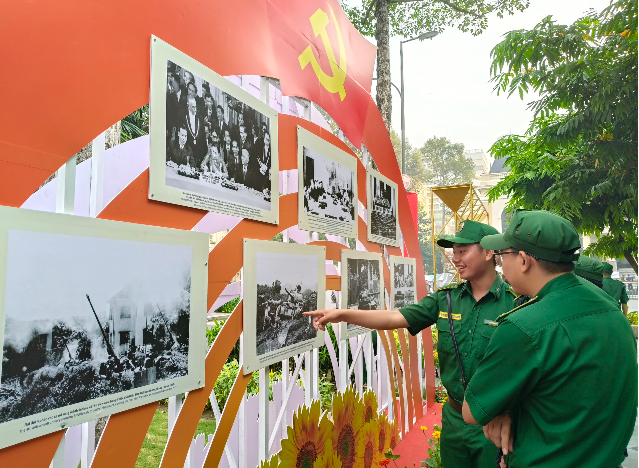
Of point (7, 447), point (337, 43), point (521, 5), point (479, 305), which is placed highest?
point (521, 5)

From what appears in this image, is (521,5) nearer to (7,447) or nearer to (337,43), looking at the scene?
(337,43)

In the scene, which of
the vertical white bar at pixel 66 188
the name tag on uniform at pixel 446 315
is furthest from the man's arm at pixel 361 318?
the vertical white bar at pixel 66 188

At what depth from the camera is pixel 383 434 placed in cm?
320

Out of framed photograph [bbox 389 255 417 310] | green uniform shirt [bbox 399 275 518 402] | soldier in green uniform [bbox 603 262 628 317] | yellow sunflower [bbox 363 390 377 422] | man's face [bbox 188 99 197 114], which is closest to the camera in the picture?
man's face [bbox 188 99 197 114]

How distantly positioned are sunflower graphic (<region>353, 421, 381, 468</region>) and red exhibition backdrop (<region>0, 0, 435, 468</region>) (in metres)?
1.28

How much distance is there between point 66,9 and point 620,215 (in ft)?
27.2

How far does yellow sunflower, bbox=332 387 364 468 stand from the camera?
259 cm

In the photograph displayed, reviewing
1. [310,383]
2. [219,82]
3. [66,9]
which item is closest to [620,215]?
[310,383]

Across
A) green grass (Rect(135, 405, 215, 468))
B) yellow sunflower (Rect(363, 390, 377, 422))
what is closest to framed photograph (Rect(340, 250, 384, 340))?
yellow sunflower (Rect(363, 390, 377, 422))

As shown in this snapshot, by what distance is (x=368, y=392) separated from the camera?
3082 millimetres

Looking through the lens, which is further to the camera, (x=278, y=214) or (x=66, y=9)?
(x=278, y=214)

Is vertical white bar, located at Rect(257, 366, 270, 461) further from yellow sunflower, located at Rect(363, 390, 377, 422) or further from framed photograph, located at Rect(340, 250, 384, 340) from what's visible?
yellow sunflower, located at Rect(363, 390, 377, 422)

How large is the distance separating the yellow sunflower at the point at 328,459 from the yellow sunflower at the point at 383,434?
67cm

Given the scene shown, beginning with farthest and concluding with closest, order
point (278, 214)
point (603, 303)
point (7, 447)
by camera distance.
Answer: point (278, 214) < point (603, 303) < point (7, 447)
